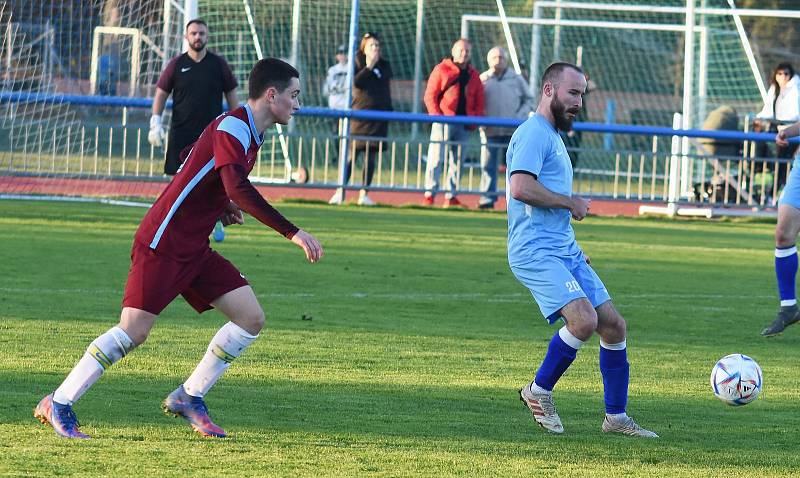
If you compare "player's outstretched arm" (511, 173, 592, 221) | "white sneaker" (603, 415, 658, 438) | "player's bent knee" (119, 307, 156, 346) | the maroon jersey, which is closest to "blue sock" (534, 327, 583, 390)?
"white sneaker" (603, 415, 658, 438)

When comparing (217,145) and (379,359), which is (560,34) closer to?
(379,359)

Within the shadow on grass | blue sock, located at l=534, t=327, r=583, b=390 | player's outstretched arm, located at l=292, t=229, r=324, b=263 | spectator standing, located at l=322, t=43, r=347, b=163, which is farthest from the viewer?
spectator standing, located at l=322, t=43, r=347, b=163

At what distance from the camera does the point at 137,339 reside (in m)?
5.64

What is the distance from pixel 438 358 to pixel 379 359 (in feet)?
1.17

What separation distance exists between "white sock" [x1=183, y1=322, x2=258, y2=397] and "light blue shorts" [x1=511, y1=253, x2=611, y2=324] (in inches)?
48.0

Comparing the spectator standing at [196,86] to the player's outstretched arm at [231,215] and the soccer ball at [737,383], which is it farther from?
the soccer ball at [737,383]

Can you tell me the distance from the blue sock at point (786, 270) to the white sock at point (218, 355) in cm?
506

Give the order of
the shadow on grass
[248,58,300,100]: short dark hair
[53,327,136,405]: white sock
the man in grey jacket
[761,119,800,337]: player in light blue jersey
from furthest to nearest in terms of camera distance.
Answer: the man in grey jacket, [761,119,800,337]: player in light blue jersey, the shadow on grass, [248,58,300,100]: short dark hair, [53,327,136,405]: white sock

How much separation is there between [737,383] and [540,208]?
1.31 m

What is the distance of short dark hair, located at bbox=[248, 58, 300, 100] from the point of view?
227 inches

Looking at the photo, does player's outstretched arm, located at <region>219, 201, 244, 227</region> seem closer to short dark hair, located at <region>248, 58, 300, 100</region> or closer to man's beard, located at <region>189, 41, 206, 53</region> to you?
short dark hair, located at <region>248, 58, 300, 100</region>

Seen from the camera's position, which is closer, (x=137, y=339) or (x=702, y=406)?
(x=137, y=339)

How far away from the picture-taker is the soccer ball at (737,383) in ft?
22.0

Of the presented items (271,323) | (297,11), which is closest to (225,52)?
(297,11)
